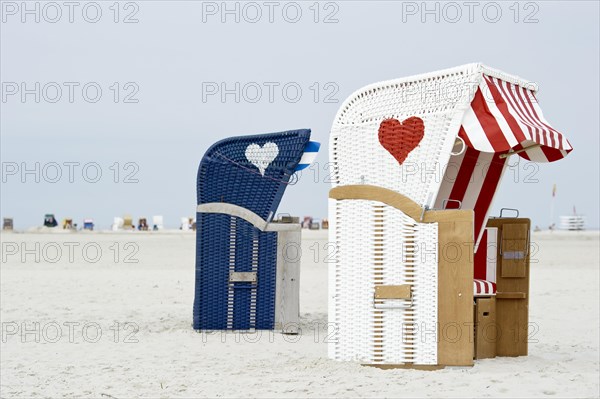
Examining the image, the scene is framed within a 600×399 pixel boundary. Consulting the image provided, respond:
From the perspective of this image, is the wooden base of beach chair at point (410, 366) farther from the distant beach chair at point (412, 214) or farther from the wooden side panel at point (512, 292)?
the wooden side panel at point (512, 292)

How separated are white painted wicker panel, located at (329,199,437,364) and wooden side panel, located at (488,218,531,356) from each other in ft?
3.87

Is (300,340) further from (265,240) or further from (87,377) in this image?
(87,377)

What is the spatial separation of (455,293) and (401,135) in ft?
4.41

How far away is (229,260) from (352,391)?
310 cm

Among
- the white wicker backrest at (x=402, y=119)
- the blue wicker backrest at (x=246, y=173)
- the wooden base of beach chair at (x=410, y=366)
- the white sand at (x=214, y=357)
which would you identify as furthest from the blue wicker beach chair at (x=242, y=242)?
the wooden base of beach chair at (x=410, y=366)

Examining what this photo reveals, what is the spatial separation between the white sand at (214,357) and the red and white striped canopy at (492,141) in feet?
4.93

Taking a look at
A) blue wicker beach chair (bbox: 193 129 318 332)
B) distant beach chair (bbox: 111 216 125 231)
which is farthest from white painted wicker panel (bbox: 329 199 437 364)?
distant beach chair (bbox: 111 216 125 231)

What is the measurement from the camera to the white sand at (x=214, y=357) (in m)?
5.82

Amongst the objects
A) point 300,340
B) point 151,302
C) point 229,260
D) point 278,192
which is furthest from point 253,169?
point 151,302

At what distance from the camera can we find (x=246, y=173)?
27.6 feet

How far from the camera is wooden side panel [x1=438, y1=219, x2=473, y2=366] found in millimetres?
6332

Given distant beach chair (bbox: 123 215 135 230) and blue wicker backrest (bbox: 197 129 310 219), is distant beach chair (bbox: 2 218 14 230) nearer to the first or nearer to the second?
distant beach chair (bbox: 123 215 135 230)

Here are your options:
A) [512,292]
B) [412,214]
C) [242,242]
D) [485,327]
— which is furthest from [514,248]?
[242,242]

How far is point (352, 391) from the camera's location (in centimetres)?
565
